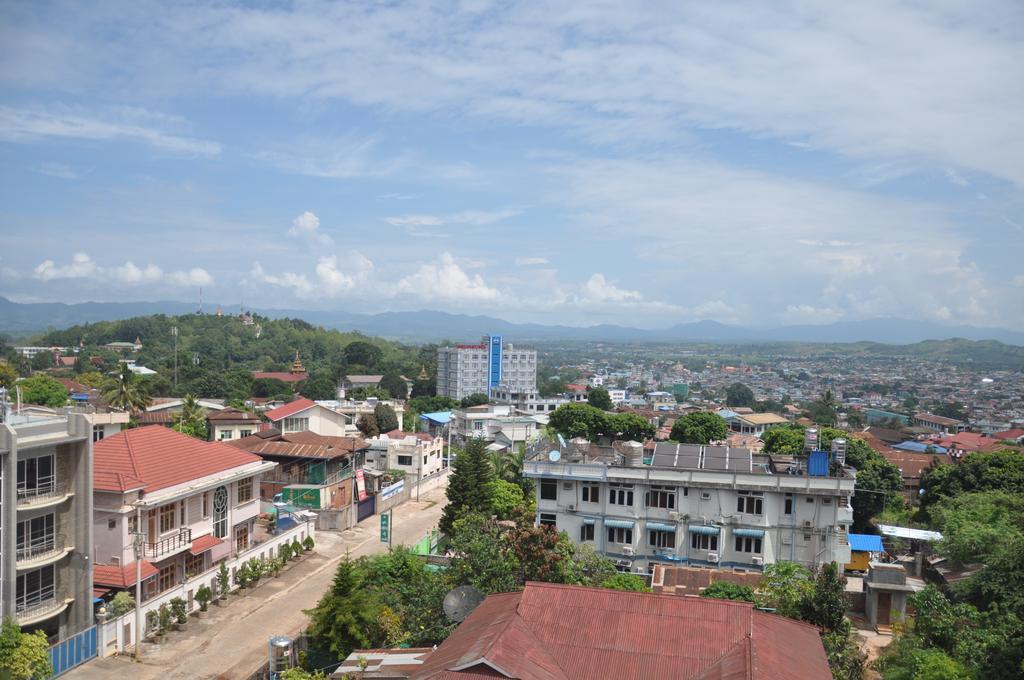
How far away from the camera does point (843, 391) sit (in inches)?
7092

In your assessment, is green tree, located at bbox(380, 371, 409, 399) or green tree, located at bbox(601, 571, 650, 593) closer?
green tree, located at bbox(601, 571, 650, 593)

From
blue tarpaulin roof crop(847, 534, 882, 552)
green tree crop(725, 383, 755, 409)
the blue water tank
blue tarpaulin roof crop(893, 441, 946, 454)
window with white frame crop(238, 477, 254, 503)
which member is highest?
the blue water tank

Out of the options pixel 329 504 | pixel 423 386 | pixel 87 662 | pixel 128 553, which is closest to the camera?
pixel 87 662

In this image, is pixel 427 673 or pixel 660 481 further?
pixel 660 481

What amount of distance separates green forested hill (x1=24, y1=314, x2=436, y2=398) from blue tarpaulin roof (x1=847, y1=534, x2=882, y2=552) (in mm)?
77847

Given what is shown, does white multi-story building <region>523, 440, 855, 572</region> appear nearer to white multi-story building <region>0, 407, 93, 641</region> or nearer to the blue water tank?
the blue water tank

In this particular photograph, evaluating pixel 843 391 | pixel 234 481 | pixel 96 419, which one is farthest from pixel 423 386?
pixel 843 391

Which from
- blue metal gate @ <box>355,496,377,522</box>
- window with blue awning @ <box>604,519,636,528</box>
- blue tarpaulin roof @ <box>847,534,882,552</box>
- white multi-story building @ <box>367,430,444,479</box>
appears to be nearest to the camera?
window with blue awning @ <box>604,519,636,528</box>

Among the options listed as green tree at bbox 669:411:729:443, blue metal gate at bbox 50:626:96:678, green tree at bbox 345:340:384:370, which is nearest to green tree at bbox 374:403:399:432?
green tree at bbox 669:411:729:443

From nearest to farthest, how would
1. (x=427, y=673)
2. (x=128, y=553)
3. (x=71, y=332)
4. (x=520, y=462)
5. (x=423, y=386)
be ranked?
(x=427, y=673) → (x=128, y=553) → (x=520, y=462) → (x=423, y=386) → (x=71, y=332)

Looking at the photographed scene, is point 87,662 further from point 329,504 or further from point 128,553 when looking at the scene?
point 329,504

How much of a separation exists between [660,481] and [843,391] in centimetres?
17105

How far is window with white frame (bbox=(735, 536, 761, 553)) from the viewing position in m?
24.4

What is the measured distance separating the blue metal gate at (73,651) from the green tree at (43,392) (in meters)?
44.7
